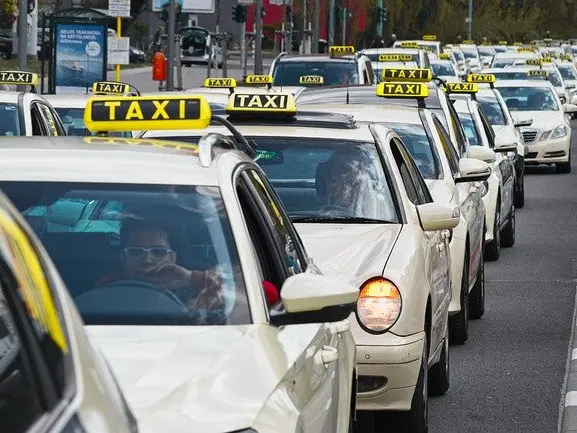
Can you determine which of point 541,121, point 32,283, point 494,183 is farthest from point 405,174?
point 541,121

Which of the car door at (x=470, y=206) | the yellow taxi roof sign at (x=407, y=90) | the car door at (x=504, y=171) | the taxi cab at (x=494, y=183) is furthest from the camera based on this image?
the car door at (x=504, y=171)

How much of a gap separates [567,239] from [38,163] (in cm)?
1381

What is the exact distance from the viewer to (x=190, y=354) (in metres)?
4.32

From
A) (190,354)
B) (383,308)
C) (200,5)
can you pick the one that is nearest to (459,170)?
(383,308)

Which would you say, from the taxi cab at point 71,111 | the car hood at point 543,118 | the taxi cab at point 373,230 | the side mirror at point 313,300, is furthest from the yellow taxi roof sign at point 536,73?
the side mirror at point 313,300

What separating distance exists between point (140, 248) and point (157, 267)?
76 millimetres

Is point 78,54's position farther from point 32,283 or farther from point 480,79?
point 32,283

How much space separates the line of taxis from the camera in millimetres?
3211

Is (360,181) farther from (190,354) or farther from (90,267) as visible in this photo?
(190,354)

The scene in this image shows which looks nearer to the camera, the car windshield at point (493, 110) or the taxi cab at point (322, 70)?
the car windshield at point (493, 110)

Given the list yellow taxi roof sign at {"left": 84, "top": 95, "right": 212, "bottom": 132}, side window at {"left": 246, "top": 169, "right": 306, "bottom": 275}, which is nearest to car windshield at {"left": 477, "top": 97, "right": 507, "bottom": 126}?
yellow taxi roof sign at {"left": 84, "top": 95, "right": 212, "bottom": 132}

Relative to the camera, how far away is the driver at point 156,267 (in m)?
4.92

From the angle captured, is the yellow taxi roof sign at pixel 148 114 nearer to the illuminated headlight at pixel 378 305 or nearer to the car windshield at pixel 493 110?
the illuminated headlight at pixel 378 305

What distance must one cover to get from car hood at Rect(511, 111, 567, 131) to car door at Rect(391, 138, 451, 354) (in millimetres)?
19303
